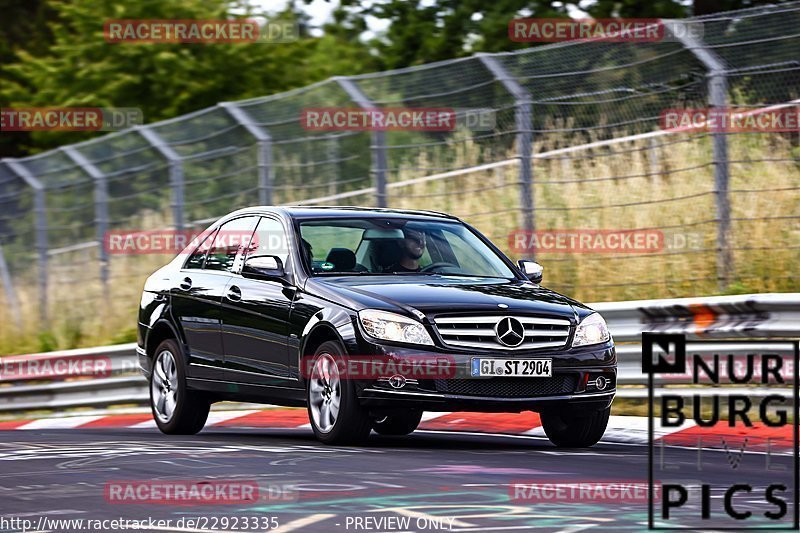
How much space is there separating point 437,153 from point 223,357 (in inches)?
197

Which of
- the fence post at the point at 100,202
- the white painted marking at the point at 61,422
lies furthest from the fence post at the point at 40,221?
the white painted marking at the point at 61,422

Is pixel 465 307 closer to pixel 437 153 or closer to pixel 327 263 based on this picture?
pixel 327 263

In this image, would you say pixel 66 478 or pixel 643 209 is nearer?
pixel 66 478

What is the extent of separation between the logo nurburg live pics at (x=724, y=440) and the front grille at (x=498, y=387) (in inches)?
25.5

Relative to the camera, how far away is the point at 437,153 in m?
16.3

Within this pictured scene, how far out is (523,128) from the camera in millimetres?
15258

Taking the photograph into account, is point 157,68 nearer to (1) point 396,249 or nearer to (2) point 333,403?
(1) point 396,249

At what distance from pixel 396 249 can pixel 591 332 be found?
5.33 feet

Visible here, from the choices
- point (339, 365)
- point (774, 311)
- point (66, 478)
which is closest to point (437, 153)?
point (774, 311)

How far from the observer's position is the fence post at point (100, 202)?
69.0 feet

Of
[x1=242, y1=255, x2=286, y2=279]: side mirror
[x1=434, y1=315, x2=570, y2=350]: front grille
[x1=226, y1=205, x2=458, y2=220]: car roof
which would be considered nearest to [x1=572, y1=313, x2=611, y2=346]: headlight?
[x1=434, y1=315, x2=570, y2=350]: front grille

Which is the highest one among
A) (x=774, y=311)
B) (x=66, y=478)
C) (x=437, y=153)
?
(x=437, y=153)

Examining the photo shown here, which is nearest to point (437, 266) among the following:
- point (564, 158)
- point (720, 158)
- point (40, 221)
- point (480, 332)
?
point (480, 332)

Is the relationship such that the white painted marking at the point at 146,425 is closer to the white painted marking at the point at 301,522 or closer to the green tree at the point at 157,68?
the white painted marking at the point at 301,522
